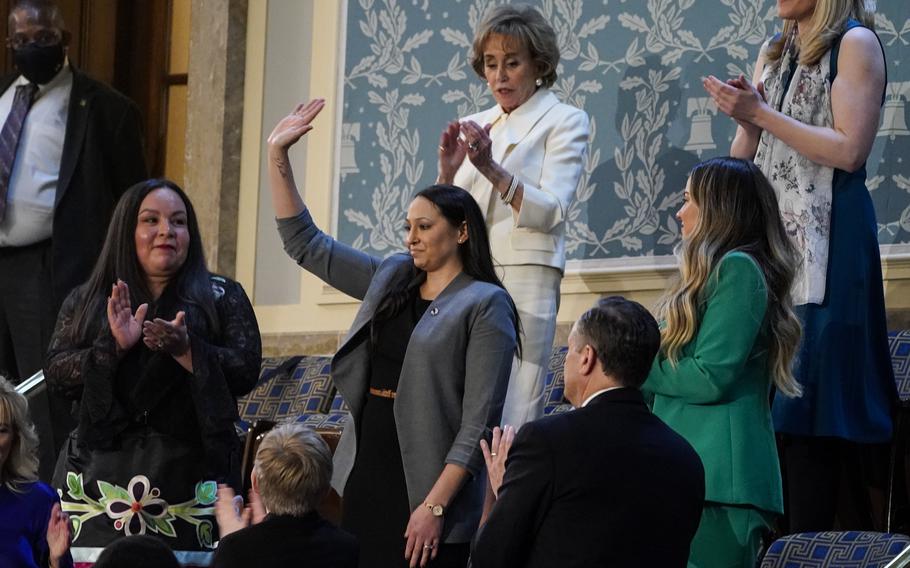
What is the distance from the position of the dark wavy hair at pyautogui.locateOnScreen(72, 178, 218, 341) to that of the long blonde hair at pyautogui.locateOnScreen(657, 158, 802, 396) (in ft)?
3.80

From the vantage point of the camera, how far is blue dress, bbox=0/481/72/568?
3.84 meters

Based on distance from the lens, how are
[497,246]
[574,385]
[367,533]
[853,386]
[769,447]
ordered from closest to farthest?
1. [574,385]
2. [769,447]
3. [367,533]
4. [853,386]
5. [497,246]

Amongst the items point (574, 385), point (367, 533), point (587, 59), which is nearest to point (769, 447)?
point (574, 385)

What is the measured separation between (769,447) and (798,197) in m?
1.16

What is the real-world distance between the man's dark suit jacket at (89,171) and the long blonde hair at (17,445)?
1.55 meters

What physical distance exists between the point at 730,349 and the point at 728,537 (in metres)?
0.40

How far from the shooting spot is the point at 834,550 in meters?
3.50

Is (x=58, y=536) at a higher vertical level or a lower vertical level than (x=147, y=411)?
lower

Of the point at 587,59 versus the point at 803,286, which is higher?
the point at 587,59

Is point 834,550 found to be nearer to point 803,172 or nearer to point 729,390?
point 729,390

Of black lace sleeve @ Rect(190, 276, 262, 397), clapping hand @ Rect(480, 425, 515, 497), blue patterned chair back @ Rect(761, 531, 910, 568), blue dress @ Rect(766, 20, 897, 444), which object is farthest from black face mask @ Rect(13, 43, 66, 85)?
blue patterned chair back @ Rect(761, 531, 910, 568)

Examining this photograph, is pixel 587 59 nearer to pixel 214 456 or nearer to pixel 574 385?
pixel 214 456

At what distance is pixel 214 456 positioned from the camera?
4016mm

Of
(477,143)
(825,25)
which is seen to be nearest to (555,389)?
(477,143)
